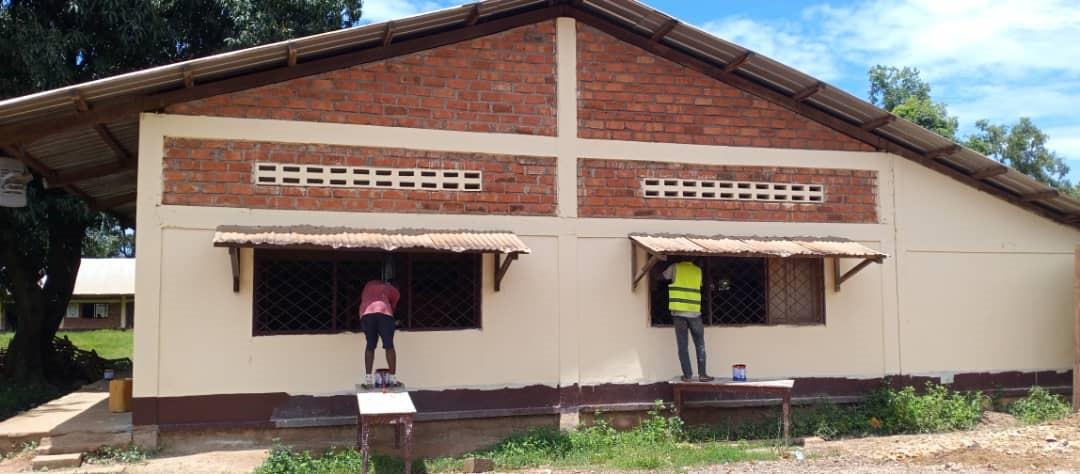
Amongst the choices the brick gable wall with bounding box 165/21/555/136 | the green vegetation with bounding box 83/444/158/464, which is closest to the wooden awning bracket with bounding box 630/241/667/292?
the brick gable wall with bounding box 165/21/555/136

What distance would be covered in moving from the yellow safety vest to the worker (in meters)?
2.83

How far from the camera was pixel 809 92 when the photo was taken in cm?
888

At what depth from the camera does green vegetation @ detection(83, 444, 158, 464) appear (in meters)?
7.10

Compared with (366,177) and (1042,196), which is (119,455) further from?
(1042,196)

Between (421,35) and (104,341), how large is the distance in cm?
2184

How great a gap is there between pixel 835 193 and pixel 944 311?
1900 mm

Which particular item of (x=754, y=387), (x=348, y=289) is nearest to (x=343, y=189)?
(x=348, y=289)

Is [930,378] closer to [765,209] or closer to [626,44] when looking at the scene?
[765,209]

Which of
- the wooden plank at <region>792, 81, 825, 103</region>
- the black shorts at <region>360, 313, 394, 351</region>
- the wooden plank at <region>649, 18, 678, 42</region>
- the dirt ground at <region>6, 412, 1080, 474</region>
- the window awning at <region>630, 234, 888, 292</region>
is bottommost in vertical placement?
the dirt ground at <region>6, 412, 1080, 474</region>

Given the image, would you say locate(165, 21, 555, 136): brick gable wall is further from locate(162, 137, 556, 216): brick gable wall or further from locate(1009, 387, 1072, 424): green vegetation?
locate(1009, 387, 1072, 424): green vegetation

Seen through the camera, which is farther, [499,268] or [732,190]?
[732,190]

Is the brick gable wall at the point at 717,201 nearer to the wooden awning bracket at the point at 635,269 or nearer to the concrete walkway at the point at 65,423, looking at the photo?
the wooden awning bracket at the point at 635,269

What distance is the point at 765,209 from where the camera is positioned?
898 cm

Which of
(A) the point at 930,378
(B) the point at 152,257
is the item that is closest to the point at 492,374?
(B) the point at 152,257
